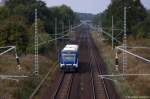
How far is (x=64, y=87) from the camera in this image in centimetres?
4719

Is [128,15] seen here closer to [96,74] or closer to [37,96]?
[96,74]

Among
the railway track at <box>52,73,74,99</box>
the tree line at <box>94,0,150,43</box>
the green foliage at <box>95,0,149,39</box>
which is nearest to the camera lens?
the railway track at <box>52,73,74,99</box>

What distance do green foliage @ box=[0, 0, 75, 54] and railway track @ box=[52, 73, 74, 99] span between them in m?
13.6

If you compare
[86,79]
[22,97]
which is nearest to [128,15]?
[86,79]

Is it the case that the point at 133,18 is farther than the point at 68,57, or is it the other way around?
the point at 133,18

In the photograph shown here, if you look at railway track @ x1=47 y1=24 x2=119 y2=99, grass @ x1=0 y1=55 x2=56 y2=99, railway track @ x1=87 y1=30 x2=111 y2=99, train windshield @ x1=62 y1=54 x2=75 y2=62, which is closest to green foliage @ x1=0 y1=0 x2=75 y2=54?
grass @ x1=0 y1=55 x2=56 y2=99

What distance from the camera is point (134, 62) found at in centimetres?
6038

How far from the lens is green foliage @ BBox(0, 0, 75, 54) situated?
220 ft

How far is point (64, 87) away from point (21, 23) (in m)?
28.0

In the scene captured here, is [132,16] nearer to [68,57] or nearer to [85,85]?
[68,57]

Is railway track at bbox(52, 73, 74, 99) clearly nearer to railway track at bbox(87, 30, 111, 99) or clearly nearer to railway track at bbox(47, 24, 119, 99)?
railway track at bbox(47, 24, 119, 99)

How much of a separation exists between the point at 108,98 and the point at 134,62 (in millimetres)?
Result: 21448

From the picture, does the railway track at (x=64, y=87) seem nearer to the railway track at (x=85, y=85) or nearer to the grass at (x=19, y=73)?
the railway track at (x=85, y=85)

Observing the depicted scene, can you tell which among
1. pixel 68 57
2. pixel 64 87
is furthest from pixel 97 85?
pixel 68 57
